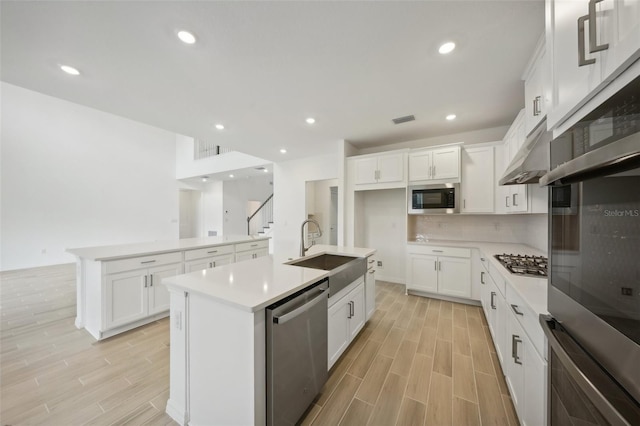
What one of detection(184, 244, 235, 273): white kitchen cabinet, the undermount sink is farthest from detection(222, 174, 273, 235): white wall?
the undermount sink

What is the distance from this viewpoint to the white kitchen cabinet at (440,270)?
130 inches

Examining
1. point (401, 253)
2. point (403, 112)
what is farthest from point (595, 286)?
point (401, 253)

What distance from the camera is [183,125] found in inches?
134

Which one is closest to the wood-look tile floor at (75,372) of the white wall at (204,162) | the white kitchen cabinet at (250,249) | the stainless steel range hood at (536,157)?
→ the white kitchen cabinet at (250,249)

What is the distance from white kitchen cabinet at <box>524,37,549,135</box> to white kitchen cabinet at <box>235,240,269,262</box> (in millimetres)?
4047

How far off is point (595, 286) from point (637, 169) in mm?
372

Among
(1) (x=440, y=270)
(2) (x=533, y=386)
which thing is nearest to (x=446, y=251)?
(1) (x=440, y=270)

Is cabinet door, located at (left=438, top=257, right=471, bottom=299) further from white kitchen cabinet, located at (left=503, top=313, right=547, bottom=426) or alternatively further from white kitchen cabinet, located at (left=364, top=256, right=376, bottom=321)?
white kitchen cabinet, located at (left=503, top=313, right=547, bottom=426)

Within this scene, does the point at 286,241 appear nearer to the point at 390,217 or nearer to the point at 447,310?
the point at 390,217

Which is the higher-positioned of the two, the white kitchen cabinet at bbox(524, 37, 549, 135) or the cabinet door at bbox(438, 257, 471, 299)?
the white kitchen cabinet at bbox(524, 37, 549, 135)

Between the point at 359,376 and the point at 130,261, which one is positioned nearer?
the point at 359,376

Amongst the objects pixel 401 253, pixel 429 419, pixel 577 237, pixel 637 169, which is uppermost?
pixel 637 169

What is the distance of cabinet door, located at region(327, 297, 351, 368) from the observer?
6.05 feet

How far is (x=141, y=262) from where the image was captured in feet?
8.55
